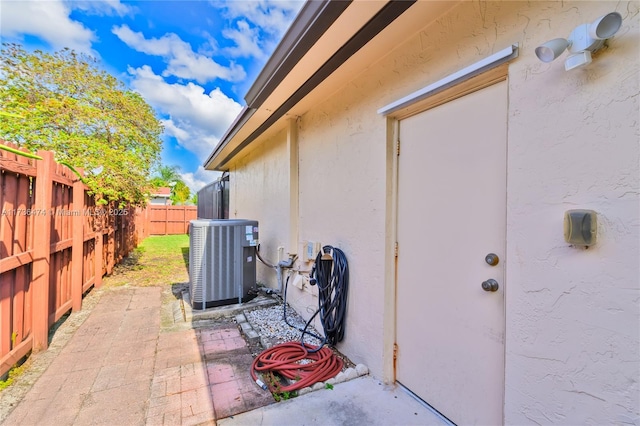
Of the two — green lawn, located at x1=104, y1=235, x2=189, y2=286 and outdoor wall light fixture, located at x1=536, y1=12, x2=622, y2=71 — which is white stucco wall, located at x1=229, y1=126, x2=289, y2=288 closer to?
green lawn, located at x1=104, y1=235, x2=189, y2=286

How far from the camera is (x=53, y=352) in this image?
2846 mm

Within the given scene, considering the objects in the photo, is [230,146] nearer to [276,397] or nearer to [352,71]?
[352,71]

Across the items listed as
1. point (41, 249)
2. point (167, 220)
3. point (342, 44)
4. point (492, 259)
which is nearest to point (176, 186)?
point (167, 220)

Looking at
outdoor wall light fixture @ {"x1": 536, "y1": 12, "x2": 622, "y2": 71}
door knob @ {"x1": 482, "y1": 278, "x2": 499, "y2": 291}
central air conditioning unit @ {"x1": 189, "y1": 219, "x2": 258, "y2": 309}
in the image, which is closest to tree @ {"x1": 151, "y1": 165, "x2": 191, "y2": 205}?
central air conditioning unit @ {"x1": 189, "y1": 219, "x2": 258, "y2": 309}

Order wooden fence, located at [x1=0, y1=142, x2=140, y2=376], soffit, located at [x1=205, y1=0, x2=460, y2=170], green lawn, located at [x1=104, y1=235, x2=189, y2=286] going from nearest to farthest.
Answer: soffit, located at [x1=205, y1=0, x2=460, y2=170]
wooden fence, located at [x1=0, y1=142, x2=140, y2=376]
green lawn, located at [x1=104, y1=235, x2=189, y2=286]

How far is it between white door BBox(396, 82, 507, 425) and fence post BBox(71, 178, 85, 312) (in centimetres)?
435

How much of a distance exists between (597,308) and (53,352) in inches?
170

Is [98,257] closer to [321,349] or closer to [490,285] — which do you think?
[321,349]

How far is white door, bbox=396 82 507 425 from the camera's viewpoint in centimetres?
164

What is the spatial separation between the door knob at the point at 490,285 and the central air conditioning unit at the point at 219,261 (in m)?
3.35

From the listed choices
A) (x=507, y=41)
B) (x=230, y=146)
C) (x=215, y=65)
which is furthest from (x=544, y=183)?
(x=215, y=65)

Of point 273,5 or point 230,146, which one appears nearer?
point 273,5

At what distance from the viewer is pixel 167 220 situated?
15.5 m

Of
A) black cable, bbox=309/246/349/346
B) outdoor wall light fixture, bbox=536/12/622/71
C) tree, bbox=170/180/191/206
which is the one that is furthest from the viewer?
tree, bbox=170/180/191/206
